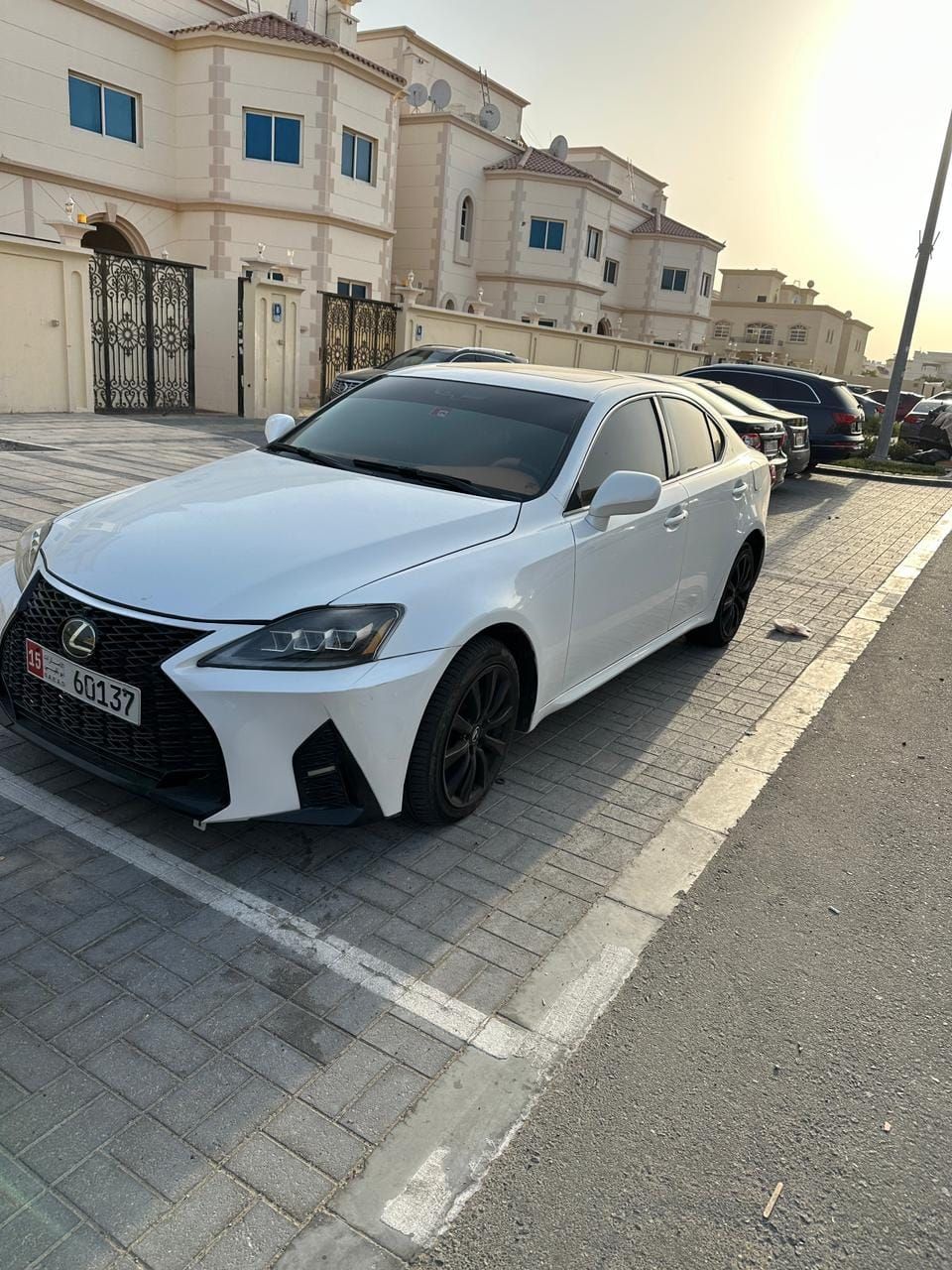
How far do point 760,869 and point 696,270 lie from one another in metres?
A: 49.3

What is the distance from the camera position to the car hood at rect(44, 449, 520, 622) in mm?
3121

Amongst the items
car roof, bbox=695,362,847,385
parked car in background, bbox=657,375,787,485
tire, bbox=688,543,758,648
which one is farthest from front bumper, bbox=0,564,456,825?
car roof, bbox=695,362,847,385

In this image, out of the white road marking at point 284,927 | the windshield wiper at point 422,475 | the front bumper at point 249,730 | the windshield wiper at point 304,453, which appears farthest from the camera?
the windshield wiper at point 304,453

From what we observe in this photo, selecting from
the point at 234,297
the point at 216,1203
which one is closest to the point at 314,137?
the point at 234,297

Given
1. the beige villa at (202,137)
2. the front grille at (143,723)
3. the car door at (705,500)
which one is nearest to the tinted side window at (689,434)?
the car door at (705,500)

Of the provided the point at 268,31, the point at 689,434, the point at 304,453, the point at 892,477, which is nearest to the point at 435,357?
the point at 892,477

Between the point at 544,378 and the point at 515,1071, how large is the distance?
337cm

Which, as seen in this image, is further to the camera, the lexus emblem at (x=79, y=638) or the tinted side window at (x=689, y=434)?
the tinted side window at (x=689, y=434)

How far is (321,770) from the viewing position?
3.06 m

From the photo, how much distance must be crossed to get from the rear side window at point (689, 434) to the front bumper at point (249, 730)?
2.61m

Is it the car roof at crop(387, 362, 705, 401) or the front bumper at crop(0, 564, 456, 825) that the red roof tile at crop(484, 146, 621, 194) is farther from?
the front bumper at crop(0, 564, 456, 825)

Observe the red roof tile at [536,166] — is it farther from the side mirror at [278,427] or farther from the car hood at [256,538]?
the car hood at [256,538]

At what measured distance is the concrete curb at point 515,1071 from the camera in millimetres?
2062

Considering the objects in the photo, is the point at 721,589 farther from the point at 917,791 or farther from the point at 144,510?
the point at 144,510
